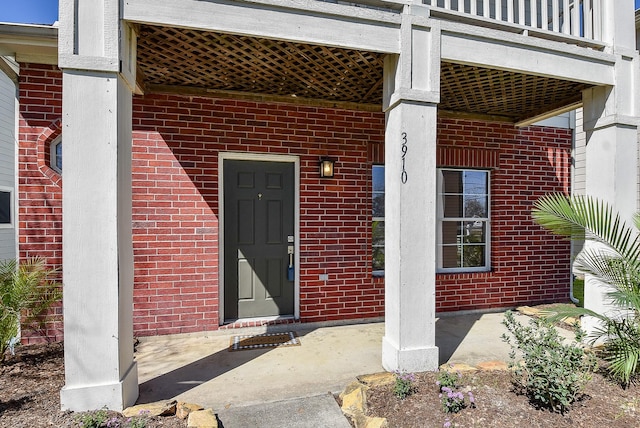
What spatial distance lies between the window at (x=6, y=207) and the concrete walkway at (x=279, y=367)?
137 inches

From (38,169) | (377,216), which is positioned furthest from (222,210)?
(377,216)

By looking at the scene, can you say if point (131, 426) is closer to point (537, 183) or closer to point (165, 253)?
point (165, 253)

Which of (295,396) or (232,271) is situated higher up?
(232,271)

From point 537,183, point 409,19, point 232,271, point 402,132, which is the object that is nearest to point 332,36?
point 409,19

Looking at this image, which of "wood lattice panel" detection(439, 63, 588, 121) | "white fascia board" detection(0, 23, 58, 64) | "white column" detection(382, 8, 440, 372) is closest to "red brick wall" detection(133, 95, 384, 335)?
"white fascia board" detection(0, 23, 58, 64)

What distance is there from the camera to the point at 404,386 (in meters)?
2.50

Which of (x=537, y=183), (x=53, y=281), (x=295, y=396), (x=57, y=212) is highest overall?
(x=537, y=183)

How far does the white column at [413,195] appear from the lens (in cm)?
286

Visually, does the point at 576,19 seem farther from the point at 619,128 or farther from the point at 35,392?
the point at 35,392

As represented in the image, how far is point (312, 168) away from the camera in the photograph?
4277mm

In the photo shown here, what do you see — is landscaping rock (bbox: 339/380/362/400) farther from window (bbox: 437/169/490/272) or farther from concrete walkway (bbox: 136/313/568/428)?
window (bbox: 437/169/490/272)

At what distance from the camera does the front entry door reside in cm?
414

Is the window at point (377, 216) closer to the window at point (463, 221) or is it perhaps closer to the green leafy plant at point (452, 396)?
the window at point (463, 221)

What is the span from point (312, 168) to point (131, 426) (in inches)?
120
